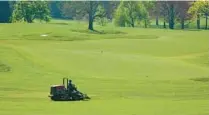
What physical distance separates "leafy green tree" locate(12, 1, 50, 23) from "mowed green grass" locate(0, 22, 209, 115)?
46726mm

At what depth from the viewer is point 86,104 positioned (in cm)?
2577

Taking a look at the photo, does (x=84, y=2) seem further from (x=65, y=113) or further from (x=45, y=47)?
(x=65, y=113)

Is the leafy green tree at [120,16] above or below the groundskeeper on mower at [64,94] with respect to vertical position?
below

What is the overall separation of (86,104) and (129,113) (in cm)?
369

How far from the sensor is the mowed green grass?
24531 millimetres

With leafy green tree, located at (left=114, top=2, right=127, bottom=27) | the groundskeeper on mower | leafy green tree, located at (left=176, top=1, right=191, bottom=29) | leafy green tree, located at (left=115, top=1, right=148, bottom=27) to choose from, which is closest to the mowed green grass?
the groundskeeper on mower

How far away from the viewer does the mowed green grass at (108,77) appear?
24.5 meters

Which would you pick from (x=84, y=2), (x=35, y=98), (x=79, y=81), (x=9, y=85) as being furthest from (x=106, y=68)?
(x=84, y=2)

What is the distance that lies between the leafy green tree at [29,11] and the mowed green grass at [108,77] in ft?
153

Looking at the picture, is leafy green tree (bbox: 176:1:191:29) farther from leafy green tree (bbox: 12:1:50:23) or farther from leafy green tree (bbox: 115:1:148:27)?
leafy green tree (bbox: 12:1:50:23)

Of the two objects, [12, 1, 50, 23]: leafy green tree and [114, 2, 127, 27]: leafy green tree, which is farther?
[114, 2, 127, 27]: leafy green tree

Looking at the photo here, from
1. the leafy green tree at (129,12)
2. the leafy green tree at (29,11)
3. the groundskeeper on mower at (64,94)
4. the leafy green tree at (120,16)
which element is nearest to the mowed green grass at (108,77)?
the groundskeeper on mower at (64,94)

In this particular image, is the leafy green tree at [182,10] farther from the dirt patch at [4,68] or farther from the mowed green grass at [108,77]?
the dirt patch at [4,68]

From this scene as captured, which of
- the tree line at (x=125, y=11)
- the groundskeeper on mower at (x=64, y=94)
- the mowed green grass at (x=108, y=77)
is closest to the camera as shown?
the mowed green grass at (x=108, y=77)
